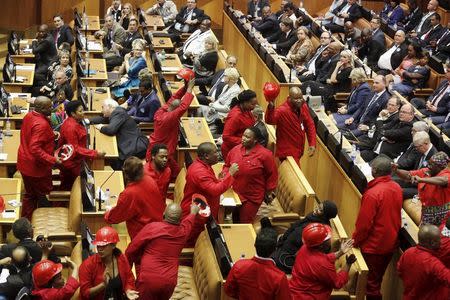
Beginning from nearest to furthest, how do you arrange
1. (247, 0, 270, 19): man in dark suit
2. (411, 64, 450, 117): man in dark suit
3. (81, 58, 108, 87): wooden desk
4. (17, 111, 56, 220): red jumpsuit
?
1. (17, 111, 56, 220): red jumpsuit
2. (411, 64, 450, 117): man in dark suit
3. (81, 58, 108, 87): wooden desk
4. (247, 0, 270, 19): man in dark suit

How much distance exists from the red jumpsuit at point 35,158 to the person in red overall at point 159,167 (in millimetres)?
1154

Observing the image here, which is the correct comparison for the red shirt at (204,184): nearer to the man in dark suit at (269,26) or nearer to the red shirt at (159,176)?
the red shirt at (159,176)

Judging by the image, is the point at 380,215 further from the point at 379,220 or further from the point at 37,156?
the point at 37,156

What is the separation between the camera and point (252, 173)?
7883mm

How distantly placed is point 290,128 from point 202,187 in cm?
176

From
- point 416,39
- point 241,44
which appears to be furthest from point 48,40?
point 416,39

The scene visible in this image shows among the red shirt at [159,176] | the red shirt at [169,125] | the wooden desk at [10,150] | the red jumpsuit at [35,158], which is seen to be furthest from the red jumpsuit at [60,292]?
the wooden desk at [10,150]

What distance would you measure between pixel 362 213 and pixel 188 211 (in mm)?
1391

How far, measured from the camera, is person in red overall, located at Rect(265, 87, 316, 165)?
28.5ft

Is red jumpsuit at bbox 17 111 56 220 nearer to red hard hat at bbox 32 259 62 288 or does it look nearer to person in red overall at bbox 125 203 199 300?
person in red overall at bbox 125 203 199 300

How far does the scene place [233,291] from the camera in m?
6.11

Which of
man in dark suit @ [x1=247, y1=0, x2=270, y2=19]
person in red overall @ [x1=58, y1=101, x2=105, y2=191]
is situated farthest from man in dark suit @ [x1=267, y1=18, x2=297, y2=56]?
person in red overall @ [x1=58, y1=101, x2=105, y2=191]

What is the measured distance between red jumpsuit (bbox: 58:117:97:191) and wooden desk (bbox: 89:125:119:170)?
0.22m

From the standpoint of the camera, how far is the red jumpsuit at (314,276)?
6262 millimetres
